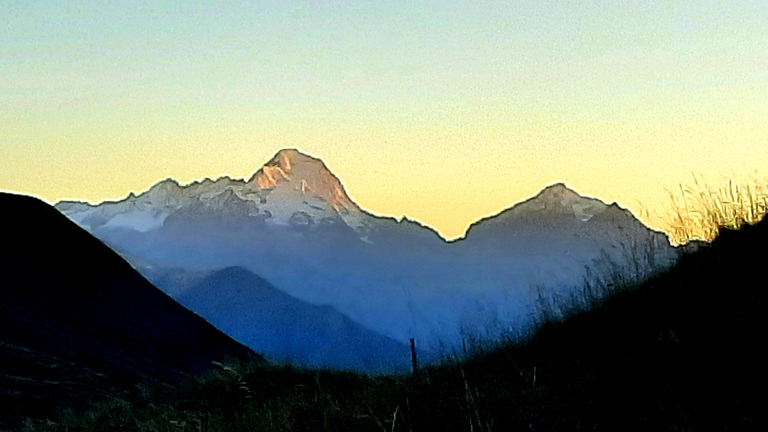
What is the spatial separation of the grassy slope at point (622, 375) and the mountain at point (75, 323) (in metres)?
20.4

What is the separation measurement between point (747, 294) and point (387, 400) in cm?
321

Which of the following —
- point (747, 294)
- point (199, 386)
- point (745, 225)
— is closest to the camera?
point (747, 294)

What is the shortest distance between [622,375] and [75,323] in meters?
48.1

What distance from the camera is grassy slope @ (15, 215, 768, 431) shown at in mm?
5996

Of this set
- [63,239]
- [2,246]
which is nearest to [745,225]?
[2,246]

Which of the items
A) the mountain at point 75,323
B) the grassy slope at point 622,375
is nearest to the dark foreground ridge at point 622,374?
the grassy slope at point 622,375

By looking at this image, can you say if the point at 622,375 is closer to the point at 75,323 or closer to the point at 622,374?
the point at 622,374

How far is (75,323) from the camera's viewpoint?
5088 centimetres

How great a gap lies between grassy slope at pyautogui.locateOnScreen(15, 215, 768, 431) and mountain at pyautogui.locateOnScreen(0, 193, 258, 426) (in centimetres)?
2039

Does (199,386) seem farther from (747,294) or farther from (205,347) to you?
(205,347)

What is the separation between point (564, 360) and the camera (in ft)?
27.6

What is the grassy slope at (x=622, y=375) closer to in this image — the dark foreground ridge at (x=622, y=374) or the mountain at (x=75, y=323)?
the dark foreground ridge at (x=622, y=374)

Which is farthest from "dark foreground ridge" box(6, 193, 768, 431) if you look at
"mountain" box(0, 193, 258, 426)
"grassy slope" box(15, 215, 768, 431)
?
"mountain" box(0, 193, 258, 426)

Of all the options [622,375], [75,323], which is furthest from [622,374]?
[75,323]
